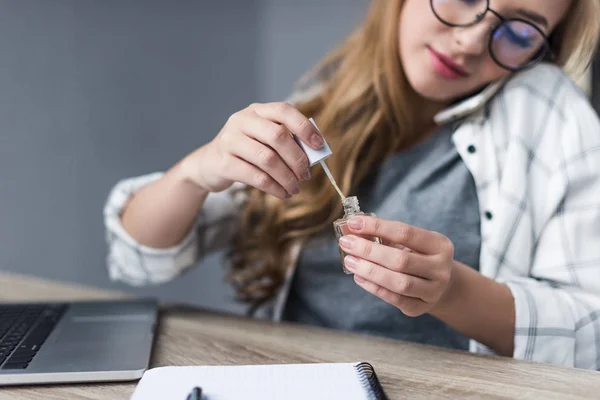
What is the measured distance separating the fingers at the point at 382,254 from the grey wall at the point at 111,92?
→ 1114 mm

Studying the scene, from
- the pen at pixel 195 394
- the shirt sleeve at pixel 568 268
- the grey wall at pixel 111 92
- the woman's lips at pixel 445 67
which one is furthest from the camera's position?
the grey wall at pixel 111 92

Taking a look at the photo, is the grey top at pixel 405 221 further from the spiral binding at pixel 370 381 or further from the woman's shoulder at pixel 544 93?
the spiral binding at pixel 370 381

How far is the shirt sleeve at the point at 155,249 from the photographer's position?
0.96 meters

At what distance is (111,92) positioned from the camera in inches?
64.7

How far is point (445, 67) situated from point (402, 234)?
0.36 meters

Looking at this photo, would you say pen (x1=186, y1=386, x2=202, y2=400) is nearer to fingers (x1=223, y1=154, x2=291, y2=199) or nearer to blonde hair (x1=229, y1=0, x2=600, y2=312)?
fingers (x1=223, y1=154, x2=291, y2=199)

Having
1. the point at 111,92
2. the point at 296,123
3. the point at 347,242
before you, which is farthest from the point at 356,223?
the point at 111,92

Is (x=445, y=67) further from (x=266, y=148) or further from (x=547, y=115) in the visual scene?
(x=266, y=148)

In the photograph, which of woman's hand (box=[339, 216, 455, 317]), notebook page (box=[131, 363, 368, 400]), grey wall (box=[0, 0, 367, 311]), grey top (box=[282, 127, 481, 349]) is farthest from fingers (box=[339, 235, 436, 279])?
grey wall (box=[0, 0, 367, 311])

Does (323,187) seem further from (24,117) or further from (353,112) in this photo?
(24,117)

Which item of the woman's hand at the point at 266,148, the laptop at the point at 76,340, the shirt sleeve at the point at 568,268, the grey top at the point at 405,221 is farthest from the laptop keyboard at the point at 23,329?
the shirt sleeve at the point at 568,268

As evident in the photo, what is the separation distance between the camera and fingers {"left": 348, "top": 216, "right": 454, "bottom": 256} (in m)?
0.62

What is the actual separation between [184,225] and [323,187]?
0.78 ft

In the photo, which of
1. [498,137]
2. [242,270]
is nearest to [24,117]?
[242,270]
